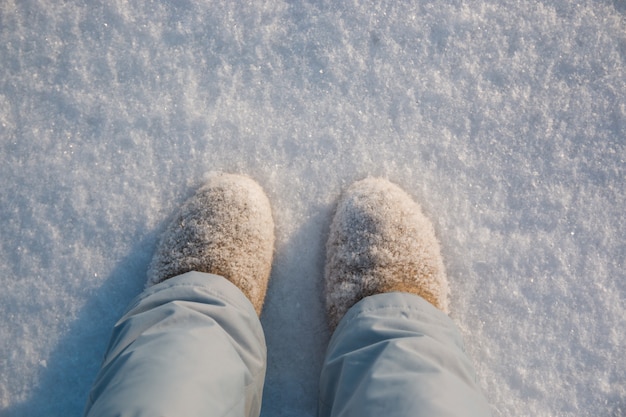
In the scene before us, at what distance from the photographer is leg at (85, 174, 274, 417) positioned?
71 cm

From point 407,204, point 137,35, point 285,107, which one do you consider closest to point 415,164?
point 407,204

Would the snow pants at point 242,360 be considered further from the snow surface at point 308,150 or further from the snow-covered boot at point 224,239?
the snow surface at point 308,150

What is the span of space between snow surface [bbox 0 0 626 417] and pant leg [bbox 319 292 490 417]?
0.17 metres

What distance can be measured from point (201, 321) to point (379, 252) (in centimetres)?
37

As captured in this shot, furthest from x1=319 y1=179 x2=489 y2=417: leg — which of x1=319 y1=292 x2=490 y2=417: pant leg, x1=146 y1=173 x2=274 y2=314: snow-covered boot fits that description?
x1=146 y1=173 x2=274 y2=314: snow-covered boot

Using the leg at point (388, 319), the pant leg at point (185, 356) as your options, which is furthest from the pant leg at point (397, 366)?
the pant leg at point (185, 356)

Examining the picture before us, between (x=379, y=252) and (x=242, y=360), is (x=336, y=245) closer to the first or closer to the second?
(x=379, y=252)

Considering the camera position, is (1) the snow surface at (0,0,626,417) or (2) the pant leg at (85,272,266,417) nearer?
(2) the pant leg at (85,272,266,417)

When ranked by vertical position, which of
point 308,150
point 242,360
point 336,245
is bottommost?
point 242,360

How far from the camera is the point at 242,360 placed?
847 millimetres

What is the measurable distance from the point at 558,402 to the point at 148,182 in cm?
98

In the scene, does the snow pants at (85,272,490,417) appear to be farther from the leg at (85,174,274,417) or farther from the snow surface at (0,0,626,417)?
the snow surface at (0,0,626,417)

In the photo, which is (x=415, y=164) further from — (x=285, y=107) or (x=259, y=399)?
(x=259, y=399)

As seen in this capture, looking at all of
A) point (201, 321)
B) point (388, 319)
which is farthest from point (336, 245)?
point (201, 321)
